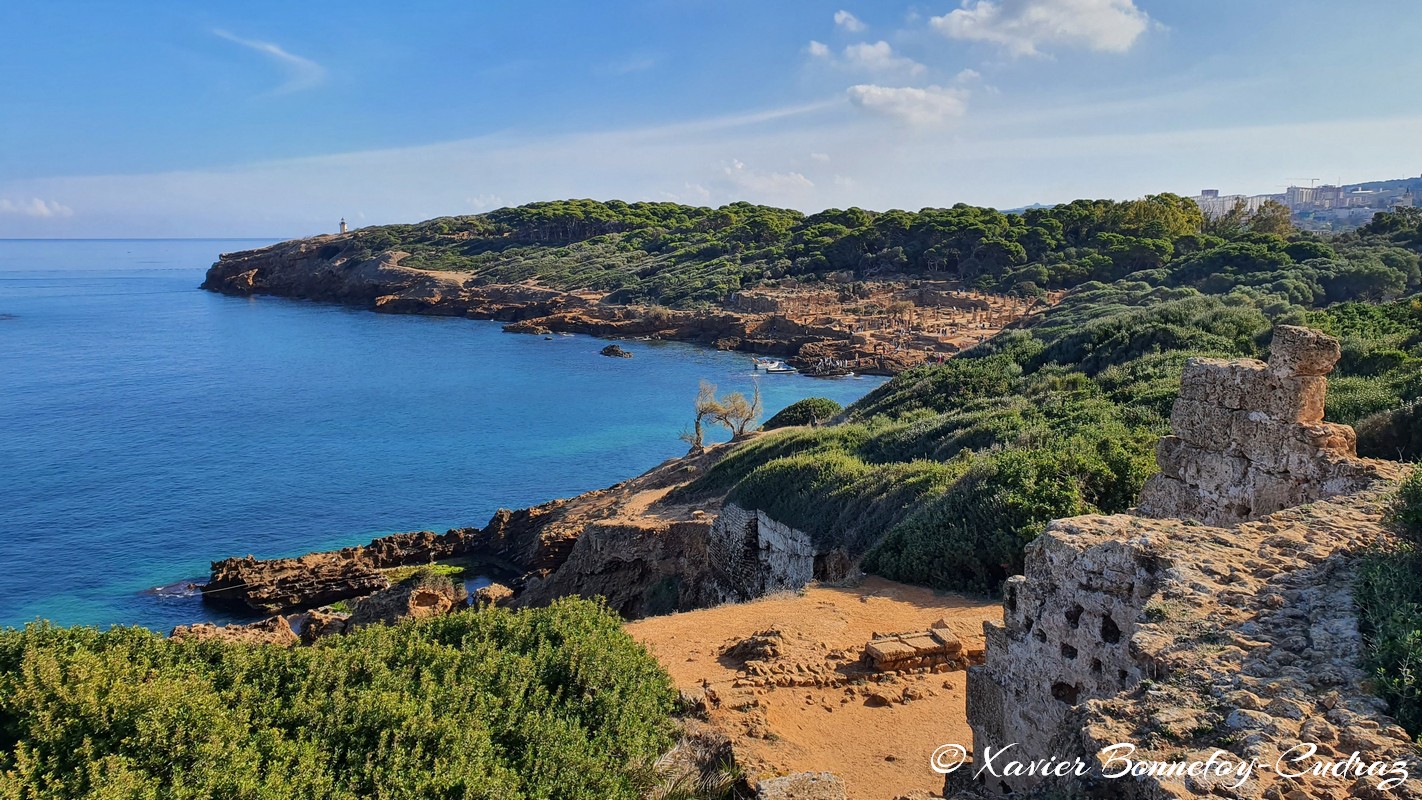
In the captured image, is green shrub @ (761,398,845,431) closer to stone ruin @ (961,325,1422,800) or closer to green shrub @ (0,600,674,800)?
stone ruin @ (961,325,1422,800)

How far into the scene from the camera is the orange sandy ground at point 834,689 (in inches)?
305

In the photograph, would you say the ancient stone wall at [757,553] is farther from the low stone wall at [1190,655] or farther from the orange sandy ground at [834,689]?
the low stone wall at [1190,655]

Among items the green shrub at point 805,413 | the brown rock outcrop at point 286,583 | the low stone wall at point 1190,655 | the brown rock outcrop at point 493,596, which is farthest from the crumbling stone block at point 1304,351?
the green shrub at point 805,413

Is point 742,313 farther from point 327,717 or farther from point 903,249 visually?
point 327,717

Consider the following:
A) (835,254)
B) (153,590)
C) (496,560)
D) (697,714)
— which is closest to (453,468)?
(496,560)

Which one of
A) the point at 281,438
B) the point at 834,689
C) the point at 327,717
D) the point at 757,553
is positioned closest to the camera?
the point at 327,717

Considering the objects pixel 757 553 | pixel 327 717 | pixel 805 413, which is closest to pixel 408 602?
pixel 757 553

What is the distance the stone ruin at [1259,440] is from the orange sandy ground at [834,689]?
2870 mm

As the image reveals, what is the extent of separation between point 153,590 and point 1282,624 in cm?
2778

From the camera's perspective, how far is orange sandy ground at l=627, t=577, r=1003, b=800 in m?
7.75

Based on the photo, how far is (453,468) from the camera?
1469 inches

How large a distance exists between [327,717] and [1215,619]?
5.76 m

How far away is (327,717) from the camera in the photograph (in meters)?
5.56

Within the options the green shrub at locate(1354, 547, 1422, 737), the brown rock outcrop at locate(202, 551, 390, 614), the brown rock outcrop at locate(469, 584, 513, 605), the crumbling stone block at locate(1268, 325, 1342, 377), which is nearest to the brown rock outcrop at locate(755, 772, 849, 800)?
the green shrub at locate(1354, 547, 1422, 737)
